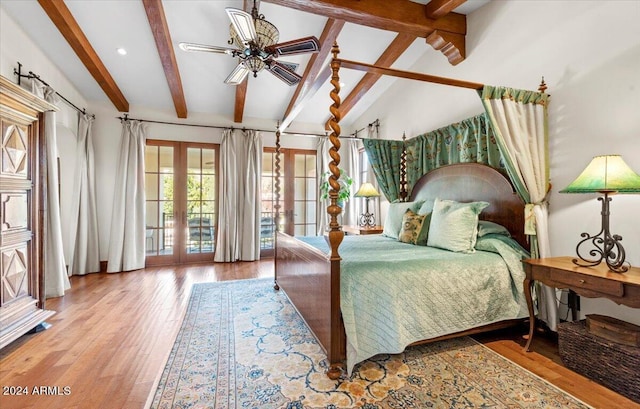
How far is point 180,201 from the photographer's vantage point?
5.37m

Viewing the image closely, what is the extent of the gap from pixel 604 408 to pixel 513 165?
1.65m

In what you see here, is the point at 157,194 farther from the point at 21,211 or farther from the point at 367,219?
the point at 367,219

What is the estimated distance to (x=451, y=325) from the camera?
214 centimetres

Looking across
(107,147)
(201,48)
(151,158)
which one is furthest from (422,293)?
(107,147)

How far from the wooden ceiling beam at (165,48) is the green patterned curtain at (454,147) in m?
3.46

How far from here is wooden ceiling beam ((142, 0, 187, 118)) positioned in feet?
9.80

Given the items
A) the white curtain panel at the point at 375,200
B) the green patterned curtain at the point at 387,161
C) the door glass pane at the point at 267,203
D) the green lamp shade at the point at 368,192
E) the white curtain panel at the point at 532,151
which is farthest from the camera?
the door glass pane at the point at 267,203

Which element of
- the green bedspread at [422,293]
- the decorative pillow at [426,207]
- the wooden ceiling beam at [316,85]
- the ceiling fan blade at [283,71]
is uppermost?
the ceiling fan blade at [283,71]

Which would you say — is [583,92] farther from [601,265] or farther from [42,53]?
[42,53]

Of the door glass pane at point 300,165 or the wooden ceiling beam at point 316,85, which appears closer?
the wooden ceiling beam at point 316,85

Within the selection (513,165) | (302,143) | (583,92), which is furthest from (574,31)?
(302,143)

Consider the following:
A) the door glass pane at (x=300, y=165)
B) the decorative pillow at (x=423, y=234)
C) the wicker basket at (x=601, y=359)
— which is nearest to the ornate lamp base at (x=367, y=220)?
the door glass pane at (x=300, y=165)

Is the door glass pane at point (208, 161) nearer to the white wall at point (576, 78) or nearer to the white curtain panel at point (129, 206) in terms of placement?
the white curtain panel at point (129, 206)

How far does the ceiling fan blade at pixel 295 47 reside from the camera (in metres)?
2.54
